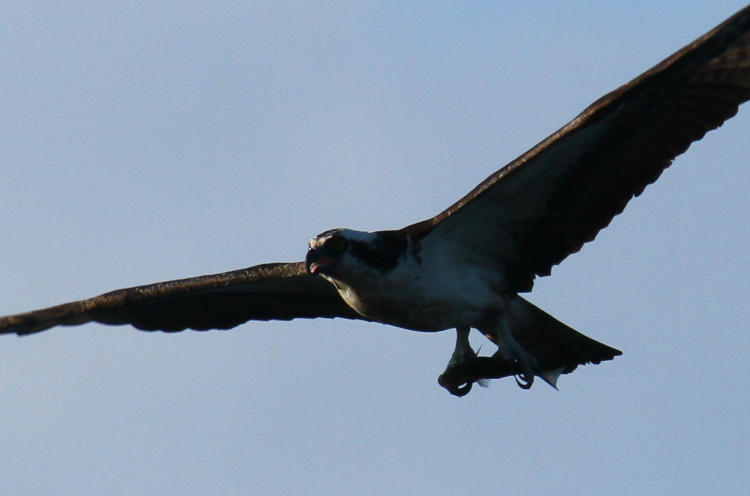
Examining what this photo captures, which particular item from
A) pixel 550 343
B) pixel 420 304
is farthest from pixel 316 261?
pixel 550 343

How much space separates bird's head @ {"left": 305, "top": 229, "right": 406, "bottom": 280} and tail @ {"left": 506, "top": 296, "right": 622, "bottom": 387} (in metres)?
1.58

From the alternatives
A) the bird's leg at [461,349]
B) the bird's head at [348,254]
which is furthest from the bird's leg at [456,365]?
the bird's head at [348,254]

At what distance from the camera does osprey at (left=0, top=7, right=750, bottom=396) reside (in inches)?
525

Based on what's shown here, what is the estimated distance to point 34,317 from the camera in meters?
15.8

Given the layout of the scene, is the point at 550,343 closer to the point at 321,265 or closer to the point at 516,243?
the point at 516,243

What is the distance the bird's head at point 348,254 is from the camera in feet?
45.0

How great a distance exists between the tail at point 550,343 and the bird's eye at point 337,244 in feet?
6.22

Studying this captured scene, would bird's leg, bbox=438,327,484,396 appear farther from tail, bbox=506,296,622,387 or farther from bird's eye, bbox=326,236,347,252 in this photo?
bird's eye, bbox=326,236,347,252

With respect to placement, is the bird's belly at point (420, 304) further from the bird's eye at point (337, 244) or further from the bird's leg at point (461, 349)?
the bird's eye at point (337, 244)

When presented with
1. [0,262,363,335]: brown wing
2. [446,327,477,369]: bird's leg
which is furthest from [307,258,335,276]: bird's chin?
[0,262,363,335]: brown wing

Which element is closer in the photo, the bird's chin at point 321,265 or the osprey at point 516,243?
the osprey at point 516,243

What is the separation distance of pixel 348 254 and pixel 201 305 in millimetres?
2671

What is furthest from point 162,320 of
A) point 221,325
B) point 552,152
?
point 552,152

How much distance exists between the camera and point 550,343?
15156 millimetres
